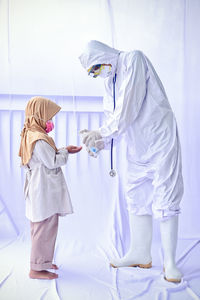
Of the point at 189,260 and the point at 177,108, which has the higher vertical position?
the point at 177,108

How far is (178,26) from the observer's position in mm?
2416

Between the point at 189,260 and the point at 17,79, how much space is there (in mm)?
1567

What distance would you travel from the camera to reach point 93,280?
170 cm

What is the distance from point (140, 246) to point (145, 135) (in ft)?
1.94

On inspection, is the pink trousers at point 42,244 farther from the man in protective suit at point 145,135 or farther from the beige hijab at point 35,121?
the man in protective suit at point 145,135

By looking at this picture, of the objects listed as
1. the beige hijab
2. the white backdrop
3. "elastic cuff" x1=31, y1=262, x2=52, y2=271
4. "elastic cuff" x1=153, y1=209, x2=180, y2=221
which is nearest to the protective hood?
the beige hijab

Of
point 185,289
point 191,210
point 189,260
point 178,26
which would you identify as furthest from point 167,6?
point 185,289

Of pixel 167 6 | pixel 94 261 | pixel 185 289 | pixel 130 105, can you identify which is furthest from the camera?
pixel 167 6

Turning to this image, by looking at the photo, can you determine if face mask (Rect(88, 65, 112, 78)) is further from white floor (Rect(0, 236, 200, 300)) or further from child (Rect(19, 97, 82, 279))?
white floor (Rect(0, 236, 200, 300))

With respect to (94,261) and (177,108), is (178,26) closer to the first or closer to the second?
(177,108)

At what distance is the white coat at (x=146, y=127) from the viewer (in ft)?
5.50

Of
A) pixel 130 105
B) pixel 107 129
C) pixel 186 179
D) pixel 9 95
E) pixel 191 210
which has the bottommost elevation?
pixel 191 210

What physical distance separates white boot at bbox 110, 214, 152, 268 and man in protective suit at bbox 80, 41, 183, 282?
27 millimetres

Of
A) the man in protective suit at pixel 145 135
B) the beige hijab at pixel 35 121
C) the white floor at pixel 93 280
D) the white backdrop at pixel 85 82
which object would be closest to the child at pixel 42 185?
the beige hijab at pixel 35 121
